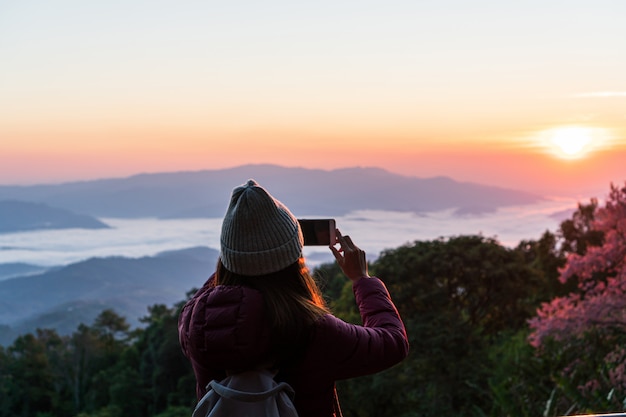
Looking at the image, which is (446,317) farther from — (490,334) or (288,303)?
(288,303)

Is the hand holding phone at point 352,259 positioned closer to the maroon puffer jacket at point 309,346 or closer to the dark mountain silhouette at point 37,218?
the maroon puffer jacket at point 309,346

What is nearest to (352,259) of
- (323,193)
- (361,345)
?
(361,345)

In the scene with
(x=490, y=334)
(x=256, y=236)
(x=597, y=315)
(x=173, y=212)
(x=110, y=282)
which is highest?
(x=256, y=236)

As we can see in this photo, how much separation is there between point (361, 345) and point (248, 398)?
0.72 ft

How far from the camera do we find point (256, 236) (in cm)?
118

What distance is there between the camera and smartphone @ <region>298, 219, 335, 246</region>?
4.58ft

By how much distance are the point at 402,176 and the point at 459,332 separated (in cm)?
6176

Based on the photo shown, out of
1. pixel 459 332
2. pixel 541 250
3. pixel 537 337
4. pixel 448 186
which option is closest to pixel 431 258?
pixel 459 332

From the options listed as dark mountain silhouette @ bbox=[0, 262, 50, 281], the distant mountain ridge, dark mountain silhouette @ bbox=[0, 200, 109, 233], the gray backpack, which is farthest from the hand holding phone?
dark mountain silhouette @ bbox=[0, 200, 109, 233]

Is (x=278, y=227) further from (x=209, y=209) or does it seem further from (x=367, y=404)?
(x=209, y=209)

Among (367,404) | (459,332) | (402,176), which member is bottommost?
(367,404)

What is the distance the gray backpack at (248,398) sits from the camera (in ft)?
3.79

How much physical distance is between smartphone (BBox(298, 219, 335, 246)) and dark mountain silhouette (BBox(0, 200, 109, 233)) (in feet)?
335

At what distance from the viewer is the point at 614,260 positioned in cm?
768
